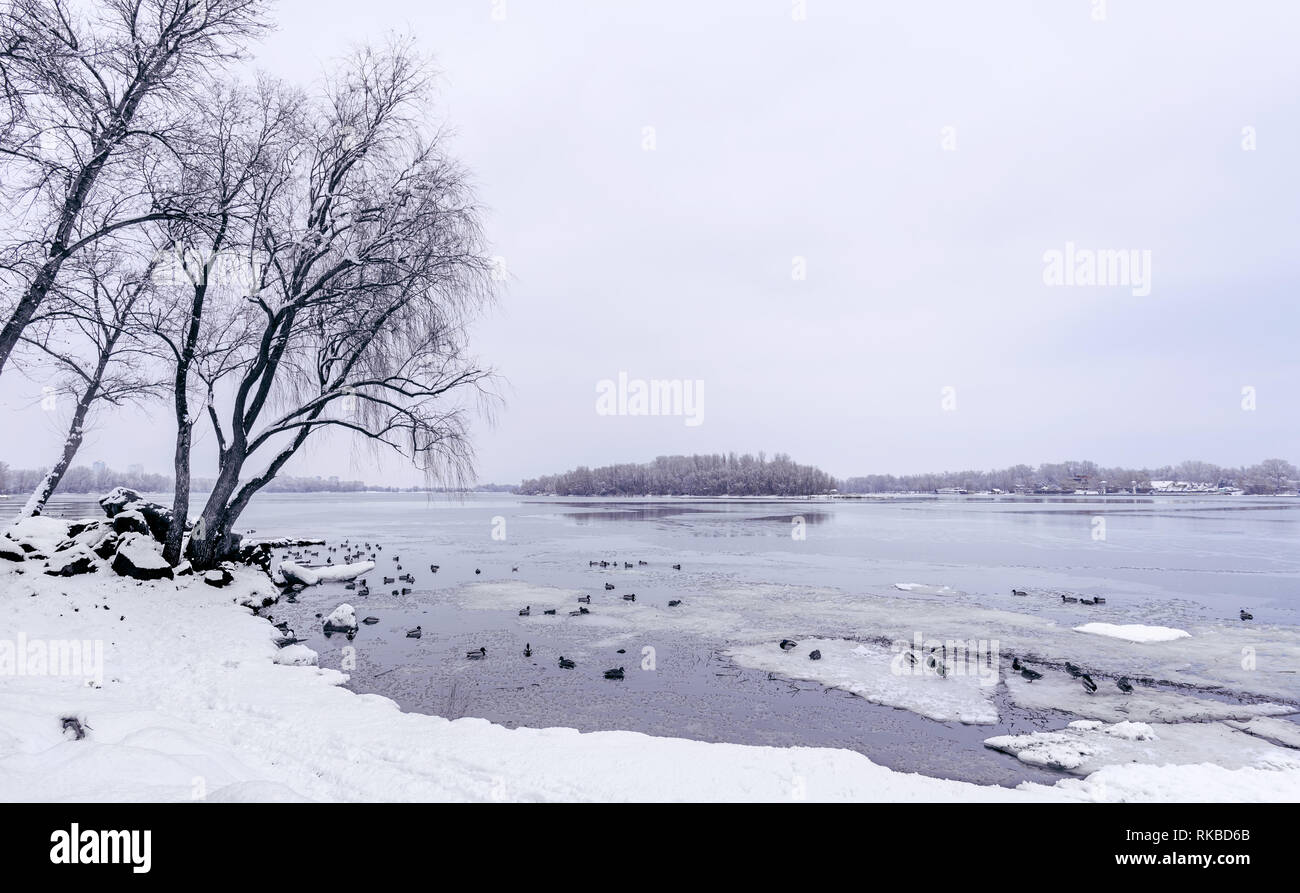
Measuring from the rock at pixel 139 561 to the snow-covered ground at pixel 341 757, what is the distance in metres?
4.47

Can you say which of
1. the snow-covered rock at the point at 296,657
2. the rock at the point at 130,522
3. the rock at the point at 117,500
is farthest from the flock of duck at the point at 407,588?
the rock at the point at 117,500

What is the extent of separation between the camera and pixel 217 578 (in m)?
16.0

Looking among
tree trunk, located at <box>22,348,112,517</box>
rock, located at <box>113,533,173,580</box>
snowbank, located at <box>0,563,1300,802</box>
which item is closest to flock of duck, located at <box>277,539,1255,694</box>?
snowbank, located at <box>0,563,1300,802</box>

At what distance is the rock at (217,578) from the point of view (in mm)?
15898

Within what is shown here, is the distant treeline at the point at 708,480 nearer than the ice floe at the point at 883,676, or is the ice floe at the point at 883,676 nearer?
the ice floe at the point at 883,676

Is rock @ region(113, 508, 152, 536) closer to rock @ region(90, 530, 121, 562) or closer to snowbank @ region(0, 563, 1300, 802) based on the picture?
rock @ region(90, 530, 121, 562)

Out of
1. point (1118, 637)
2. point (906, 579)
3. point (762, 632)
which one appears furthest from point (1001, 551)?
point (762, 632)

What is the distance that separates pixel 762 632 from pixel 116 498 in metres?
19.2

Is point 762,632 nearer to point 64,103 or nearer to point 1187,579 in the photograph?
point 64,103

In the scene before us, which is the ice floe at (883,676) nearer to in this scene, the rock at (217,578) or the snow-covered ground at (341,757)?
the snow-covered ground at (341,757)

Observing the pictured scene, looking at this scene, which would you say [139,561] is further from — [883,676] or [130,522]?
[883,676]

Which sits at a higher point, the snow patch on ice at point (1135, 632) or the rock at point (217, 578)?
the rock at point (217, 578)

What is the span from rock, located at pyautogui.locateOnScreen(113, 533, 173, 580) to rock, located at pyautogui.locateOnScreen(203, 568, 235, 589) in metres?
0.94

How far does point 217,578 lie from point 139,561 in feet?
5.76
